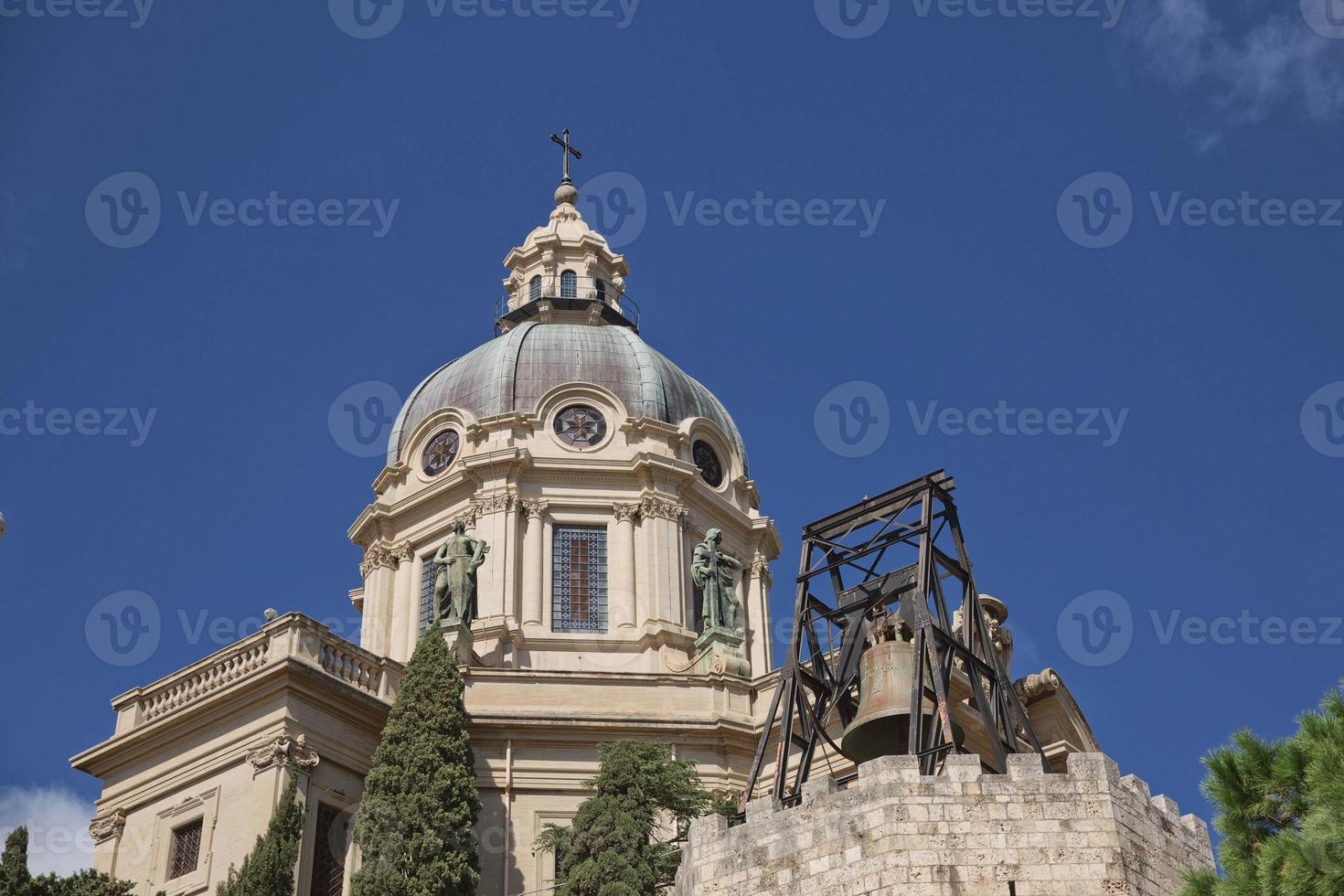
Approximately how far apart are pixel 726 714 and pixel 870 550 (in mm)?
8720

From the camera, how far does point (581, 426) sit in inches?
1836

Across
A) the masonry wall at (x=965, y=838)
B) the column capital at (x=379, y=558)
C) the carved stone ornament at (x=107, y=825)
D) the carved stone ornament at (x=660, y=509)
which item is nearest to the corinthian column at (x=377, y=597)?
the column capital at (x=379, y=558)

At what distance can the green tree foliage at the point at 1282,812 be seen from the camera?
18234 millimetres

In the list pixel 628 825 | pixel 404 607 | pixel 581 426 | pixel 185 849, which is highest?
pixel 581 426

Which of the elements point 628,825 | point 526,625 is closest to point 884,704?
point 628,825

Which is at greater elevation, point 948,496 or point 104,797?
point 948,496

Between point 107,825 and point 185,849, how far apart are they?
2.18 meters

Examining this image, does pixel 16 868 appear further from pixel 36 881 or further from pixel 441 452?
pixel 441 452

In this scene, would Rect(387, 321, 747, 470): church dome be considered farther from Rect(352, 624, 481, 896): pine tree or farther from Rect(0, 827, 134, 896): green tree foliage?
Rect(0, 827, 134, 896): green tree foliage

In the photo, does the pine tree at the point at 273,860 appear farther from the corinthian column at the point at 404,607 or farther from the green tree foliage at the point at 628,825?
the corinthian column at the point at 404,607

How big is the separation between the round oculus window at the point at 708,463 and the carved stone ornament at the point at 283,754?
16.9m

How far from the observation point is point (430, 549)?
45.6 m

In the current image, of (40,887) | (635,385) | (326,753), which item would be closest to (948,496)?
(326,753)

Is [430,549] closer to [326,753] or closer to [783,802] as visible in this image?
[326,753]
